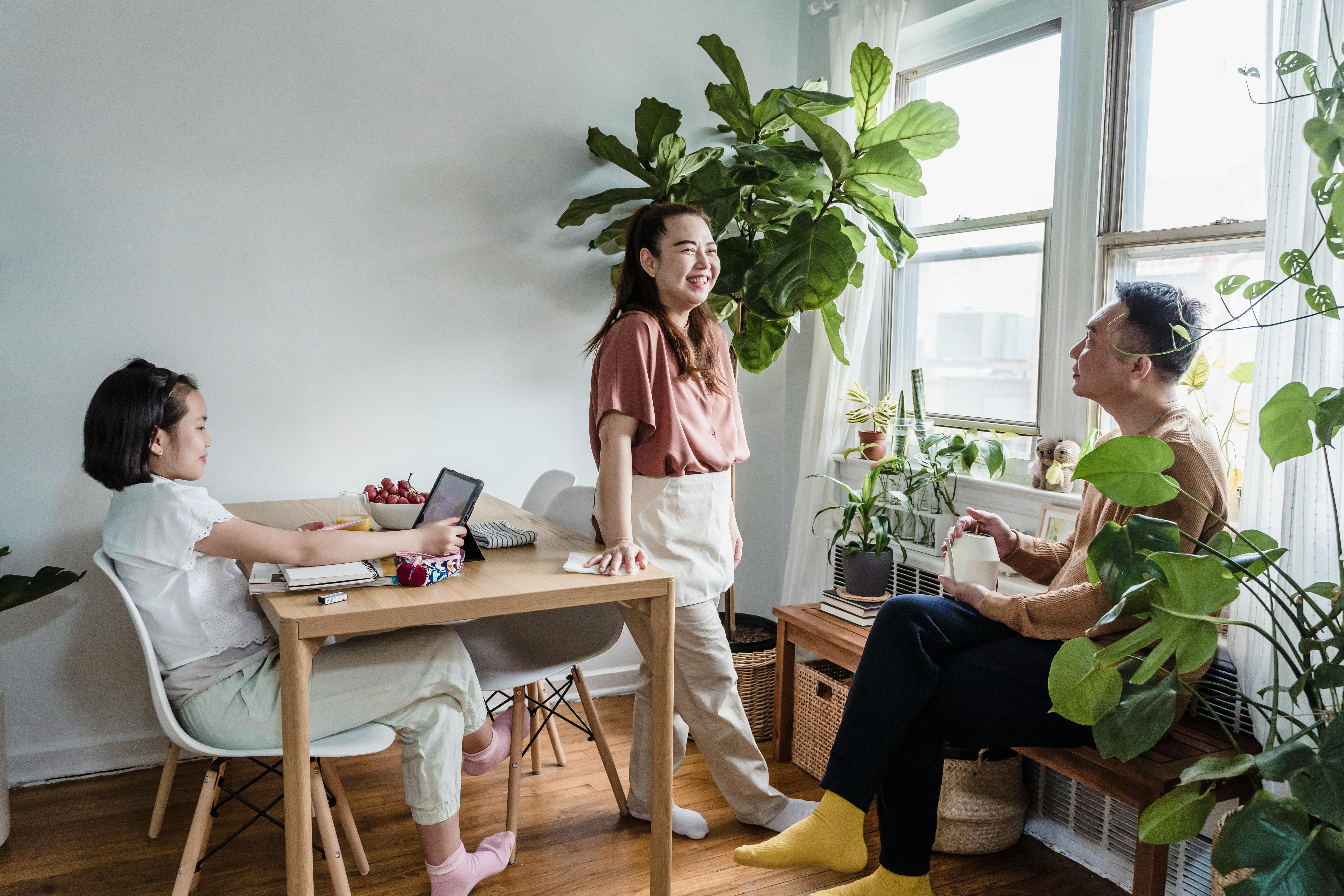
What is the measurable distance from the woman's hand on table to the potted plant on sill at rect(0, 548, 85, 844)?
1.29 meters

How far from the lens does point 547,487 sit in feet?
9.05

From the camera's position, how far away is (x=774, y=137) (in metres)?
2.77

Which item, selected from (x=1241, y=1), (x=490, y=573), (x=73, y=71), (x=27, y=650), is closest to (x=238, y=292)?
(x=73, y=71)

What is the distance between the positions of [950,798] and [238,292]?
7.87 feet

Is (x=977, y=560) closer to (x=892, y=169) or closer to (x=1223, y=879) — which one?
(x=1223, y=879)

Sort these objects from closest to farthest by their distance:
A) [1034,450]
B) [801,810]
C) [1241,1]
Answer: [1241,1]
[801,810]
[1034,450]

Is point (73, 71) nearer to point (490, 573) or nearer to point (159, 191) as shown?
point (159, 191)

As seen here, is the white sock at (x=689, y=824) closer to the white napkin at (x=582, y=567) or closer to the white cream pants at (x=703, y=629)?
the white cream pants at (x=703, y=629)

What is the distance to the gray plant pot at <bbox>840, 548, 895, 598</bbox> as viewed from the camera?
2.50m

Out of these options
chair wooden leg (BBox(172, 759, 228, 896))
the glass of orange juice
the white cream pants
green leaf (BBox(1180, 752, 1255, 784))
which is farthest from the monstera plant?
chair wooden leg (BBox(172, 759, 228, 896))

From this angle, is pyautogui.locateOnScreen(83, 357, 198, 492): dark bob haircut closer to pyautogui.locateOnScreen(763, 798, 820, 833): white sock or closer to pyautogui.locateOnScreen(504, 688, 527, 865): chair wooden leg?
pyautogui.locateOnScreen(504, 688, 527, 865): chair wooden leg

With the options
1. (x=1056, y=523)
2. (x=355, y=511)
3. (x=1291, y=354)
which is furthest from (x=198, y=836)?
(x=1291, y=354)

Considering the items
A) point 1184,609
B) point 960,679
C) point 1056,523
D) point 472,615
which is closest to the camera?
point 1184,609

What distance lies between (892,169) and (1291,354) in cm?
107
